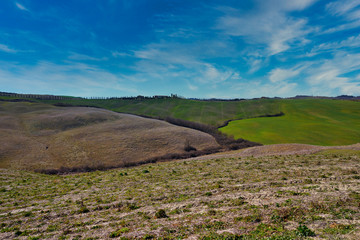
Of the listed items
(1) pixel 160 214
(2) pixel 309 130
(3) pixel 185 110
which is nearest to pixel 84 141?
(1) pixel 160 214

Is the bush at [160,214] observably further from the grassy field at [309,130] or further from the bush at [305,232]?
the grassy field at [309,130]

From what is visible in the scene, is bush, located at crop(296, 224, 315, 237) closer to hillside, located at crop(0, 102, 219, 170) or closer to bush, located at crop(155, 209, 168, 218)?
bush, located at crop(155, 209, 168, 218)

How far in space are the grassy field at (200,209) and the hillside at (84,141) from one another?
19.2 meters

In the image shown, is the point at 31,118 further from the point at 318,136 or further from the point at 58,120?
the point at 318,136

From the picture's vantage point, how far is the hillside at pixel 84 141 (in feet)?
133

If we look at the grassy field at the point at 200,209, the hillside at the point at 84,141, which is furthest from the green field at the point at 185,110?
the grassy field at the point at 200,209

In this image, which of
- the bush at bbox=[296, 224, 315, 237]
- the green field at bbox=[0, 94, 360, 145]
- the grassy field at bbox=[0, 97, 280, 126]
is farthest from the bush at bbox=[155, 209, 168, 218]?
the grassy field at bbox=[0, 97, 280, 126]

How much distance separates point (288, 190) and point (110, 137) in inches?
1948

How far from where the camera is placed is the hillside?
40562 mm

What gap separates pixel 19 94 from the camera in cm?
14375

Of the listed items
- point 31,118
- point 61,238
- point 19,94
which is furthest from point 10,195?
point 19,94

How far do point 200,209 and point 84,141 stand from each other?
47.3m

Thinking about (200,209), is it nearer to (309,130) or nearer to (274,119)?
(309,130)

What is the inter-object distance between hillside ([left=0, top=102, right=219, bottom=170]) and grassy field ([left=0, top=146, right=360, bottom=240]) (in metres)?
19.2
